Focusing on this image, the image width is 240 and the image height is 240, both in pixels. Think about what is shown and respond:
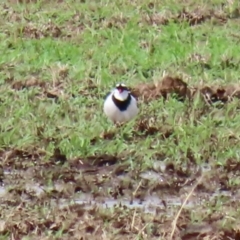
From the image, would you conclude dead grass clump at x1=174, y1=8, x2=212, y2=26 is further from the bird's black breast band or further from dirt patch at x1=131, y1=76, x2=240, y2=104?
the bird's black breast band

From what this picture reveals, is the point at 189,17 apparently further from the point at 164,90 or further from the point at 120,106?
the point at 120,106

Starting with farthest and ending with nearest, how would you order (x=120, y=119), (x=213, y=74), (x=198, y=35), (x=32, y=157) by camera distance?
(x=198, y=35) → (x=213, y=74) → (x=120, y=119) → (x=32, y=157)

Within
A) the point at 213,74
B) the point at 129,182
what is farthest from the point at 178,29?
the point at 129,182

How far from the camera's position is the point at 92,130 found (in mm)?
7656

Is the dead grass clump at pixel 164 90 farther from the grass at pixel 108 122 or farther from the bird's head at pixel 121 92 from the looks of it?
the bird's head at pixel 121 92

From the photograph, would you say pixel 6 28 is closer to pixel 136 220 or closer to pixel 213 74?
pixel 213 74

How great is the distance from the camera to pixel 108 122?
7.88 meters

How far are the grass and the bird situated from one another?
79 mm

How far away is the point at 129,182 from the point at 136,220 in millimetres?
829

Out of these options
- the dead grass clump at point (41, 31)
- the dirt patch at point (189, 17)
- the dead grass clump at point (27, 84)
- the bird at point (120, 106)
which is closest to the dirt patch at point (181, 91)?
the bird at point (120, 106)

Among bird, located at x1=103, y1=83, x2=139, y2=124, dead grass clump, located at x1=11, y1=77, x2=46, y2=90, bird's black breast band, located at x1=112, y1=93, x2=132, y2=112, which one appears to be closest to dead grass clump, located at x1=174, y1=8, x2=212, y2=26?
dead grass clump, located at x1=11, y1=77, x2=46, y2=90

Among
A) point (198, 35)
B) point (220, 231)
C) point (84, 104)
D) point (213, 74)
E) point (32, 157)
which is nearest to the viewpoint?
point (220, 231)

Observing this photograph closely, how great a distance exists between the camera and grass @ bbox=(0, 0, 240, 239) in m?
6.09

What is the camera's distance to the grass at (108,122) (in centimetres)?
609
